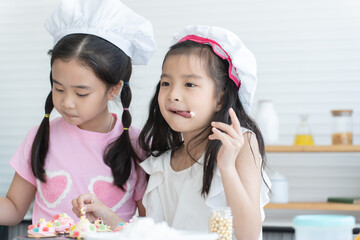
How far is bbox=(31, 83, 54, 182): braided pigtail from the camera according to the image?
1895 millimetres

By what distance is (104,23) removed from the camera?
1.85 m

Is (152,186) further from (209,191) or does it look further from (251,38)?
(251,38)

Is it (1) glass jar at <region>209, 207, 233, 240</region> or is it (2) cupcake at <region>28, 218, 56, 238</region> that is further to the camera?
(2) cupcake at <region>28, 218, 56, 238</region>

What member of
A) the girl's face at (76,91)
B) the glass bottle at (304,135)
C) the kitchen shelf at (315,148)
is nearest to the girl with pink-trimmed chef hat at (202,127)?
the girl's face at (76,91)

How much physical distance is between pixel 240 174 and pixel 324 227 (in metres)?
0.54

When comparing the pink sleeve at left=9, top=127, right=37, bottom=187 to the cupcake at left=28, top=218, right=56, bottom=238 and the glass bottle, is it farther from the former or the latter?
the glass bottle

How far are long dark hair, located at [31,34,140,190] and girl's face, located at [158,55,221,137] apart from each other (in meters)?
0.26

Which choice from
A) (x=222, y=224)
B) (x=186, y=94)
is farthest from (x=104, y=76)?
(x=222, y=224)

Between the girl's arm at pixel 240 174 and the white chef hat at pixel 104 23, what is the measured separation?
548 mm

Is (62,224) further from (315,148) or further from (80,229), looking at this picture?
(315,148)

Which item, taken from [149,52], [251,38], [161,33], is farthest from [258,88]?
[149,52]

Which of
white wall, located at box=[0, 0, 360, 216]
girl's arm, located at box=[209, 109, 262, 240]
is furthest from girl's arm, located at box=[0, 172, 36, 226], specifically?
white wall, located at box=[0, 0, 360, 216]

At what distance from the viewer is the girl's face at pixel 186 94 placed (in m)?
1.59

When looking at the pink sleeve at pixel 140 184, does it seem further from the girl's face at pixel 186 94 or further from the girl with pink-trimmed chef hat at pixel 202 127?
the girl's face at pixel 186 94
